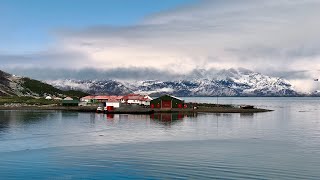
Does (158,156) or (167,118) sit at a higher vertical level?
(167,118)

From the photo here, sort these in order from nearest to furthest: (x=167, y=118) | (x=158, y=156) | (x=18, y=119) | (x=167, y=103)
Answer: (x=158, y=156), (x=18, y=119), (x=167, y=118), (x=167, y=103)

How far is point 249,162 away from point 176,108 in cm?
10092

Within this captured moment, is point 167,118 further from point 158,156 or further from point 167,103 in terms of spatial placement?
point 158,156

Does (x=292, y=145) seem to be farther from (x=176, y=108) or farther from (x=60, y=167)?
(x=176, y=108)

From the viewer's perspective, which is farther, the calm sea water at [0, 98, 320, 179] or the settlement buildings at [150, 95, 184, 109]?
the settlement buildings at [150, 95, 184, 109]

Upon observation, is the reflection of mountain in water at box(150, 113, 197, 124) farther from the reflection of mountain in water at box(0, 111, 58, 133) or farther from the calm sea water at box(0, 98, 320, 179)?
the calm sea water at box(0, 98, 320, 179)

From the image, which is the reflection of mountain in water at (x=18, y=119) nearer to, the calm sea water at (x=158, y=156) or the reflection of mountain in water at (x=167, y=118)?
the calm sea water at (x=158, y=156)

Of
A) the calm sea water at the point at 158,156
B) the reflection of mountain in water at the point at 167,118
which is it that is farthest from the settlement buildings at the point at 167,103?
the calm sea water at the point at 158,156

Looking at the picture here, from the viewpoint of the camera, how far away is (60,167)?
36688 millimetres

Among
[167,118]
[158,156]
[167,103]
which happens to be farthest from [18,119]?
[158,156]

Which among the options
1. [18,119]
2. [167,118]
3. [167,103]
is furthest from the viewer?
[167,103]

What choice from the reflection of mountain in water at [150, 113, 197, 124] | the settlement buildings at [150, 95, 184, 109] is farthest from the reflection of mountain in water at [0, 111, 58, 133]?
the settlement buildings at [150, 95, 184, 109]

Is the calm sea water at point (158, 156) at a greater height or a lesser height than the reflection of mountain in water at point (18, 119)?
lesser

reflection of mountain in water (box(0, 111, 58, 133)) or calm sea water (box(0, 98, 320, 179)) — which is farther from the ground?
reflection of mountain in water (box(0, 111, 58, 133))
